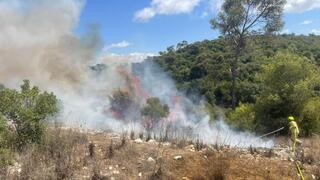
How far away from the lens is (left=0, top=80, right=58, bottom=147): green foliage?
13.7 m

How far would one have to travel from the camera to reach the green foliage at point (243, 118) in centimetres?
2492

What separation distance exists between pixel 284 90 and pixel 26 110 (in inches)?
548

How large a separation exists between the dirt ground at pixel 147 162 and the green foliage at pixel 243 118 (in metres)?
10.0

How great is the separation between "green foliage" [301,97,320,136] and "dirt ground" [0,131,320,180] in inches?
366

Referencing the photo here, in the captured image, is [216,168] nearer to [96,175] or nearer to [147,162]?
[147,162]

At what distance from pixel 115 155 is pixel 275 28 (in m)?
21.6

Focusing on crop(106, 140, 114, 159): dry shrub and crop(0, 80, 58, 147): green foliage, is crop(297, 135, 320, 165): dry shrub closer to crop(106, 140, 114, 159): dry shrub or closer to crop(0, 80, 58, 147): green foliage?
crop(106, 140, 114, 159): dry shrub

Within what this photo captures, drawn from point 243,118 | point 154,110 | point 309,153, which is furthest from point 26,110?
point 154,110

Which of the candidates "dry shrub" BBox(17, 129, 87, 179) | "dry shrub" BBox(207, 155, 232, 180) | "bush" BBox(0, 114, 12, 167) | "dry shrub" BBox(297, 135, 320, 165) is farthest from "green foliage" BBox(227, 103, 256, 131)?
"bush" BBox(0, 114, 12, 167)

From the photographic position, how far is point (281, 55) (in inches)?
995

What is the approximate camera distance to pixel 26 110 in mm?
13805

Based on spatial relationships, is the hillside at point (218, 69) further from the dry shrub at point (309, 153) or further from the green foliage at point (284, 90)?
the dry shrub at point (309, 153)

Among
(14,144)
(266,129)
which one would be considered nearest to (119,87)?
(266,129)

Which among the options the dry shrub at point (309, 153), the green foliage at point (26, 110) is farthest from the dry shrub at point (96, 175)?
the dry shrub at point (309, 153)
